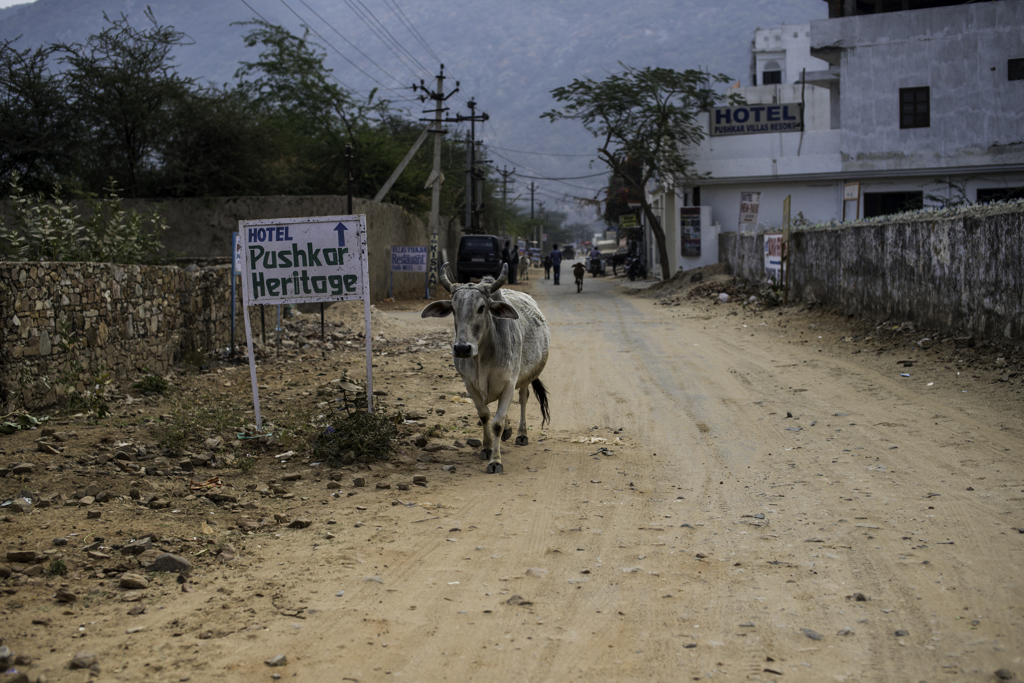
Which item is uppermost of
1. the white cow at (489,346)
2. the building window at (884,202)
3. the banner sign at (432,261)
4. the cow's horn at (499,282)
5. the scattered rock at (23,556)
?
the building window at (884,202)

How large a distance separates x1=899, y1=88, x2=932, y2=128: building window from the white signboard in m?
26.2

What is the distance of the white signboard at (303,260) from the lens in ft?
24.0

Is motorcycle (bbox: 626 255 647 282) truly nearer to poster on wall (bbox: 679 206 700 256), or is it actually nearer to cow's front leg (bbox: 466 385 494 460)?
poster on wall (bbox: 679 206 700 256)

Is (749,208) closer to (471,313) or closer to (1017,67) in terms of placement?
(1017,67)

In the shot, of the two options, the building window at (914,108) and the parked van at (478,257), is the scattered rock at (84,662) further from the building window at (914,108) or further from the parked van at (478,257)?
the building window at (914,108)

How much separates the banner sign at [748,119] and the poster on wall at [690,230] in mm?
3390

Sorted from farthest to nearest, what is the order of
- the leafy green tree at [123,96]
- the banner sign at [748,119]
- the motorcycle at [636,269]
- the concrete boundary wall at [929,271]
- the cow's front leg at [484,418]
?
the motorcycle at [636,269], the banner sign at [748,119], the leafy green tree at [123,96], the concrete boundary wall at [929,271], the cow's front leg at [484,418]

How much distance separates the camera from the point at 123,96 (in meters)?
21.1

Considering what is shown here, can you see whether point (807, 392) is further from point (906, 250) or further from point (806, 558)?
point (806, 558)

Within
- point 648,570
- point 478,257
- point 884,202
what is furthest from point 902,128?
point 648,570

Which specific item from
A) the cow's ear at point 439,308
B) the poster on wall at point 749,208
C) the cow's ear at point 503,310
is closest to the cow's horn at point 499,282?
the cow's ear at point 503,310

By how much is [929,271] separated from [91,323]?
1117 cm

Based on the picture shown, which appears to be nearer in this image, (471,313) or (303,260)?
(471,313)

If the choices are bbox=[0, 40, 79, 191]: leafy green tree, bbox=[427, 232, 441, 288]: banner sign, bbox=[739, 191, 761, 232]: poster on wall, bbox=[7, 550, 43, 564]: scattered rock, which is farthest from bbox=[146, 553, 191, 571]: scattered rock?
bbox=[427, 232, 441, 288]: banner sign
